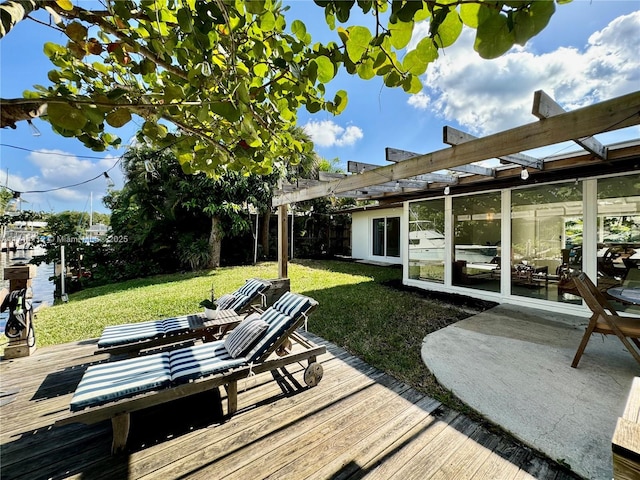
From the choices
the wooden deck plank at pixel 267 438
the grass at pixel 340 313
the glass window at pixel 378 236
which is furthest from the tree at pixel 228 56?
the glass window at pixel 378 236

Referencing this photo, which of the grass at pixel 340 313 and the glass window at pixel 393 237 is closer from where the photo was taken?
the grass at pixel 340 313

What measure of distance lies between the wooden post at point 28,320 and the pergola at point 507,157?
13.3ft

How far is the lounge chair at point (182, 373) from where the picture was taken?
199 cm

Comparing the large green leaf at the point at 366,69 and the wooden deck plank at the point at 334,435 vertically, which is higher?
the large green leaf at the point at 366,69

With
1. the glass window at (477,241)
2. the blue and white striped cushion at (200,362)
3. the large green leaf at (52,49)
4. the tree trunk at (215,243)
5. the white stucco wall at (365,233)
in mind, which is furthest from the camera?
the white stucco wall at (365,233)

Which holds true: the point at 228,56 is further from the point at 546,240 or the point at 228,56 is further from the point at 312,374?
the point at 546,240

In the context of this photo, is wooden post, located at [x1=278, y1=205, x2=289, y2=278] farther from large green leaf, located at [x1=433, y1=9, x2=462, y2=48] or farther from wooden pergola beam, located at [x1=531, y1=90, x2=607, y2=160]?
large green leaf, located at [x1=433, y1=9, x2=462, y2=48]

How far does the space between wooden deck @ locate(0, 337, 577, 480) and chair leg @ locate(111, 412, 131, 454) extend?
0.06m

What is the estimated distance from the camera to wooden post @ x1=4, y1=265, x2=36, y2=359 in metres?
3.51

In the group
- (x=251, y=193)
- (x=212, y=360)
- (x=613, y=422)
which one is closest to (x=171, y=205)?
(x=251, y=193)

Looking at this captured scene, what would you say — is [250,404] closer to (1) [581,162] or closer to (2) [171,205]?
(1) [581,162]

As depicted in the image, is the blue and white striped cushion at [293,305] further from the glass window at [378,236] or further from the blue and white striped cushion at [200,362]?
the glass window at [378,236]

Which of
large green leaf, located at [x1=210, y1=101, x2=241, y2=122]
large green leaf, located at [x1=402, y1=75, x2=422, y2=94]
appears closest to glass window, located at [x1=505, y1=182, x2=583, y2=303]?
large green leaf, located at [x1=402, y1=75, x2=422, y2=94]

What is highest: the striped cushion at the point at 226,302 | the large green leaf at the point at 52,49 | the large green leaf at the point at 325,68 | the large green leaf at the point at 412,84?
the large green leaf at the point at 52,49
